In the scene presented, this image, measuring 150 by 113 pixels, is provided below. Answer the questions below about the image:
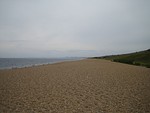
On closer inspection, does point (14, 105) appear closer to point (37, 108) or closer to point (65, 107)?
point (37, 108)

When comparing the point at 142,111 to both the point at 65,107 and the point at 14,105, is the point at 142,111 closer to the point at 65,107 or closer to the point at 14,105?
the point at 65,107

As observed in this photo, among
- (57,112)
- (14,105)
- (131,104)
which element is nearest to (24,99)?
(14,105)

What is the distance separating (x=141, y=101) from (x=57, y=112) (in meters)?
4.74

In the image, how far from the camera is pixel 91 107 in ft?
20.4

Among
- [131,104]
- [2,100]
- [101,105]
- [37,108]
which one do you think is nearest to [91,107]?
[101,105]

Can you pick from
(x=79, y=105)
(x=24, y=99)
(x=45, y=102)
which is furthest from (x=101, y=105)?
(x=24, y=99)

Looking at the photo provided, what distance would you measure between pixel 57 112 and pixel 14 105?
2.45 metres

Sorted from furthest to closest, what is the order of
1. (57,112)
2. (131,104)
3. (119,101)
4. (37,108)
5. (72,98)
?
(72,98) → (119,101) → (131,104) → (37,108) → (57,112)

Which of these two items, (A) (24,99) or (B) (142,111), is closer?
(B) (142,111)

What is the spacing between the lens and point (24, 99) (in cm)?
728

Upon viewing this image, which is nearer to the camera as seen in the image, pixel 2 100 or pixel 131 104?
pixel 131 104

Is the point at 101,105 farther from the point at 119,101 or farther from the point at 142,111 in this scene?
the point at 142,111

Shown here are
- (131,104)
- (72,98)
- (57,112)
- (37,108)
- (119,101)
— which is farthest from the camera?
(72,98)

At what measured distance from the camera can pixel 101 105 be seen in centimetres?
642
